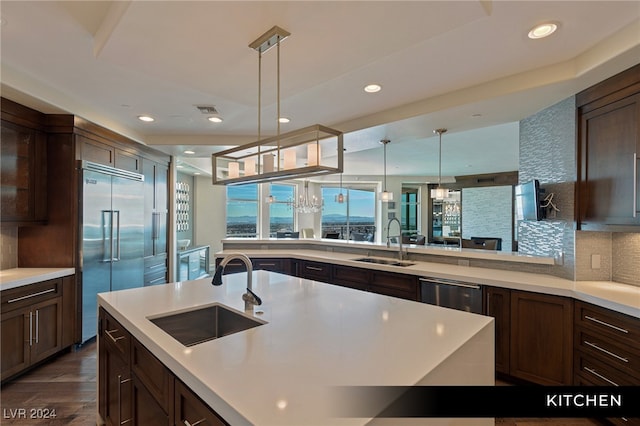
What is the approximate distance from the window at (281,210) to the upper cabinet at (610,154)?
290 inches

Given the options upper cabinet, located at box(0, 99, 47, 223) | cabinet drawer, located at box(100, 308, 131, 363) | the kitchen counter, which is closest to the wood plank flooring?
cabinet drawer, located at box(100, 308, 131, 363)

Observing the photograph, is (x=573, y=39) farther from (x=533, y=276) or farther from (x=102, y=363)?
(x=102, y=363)

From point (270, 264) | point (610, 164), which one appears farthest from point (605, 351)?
point (270, 264)

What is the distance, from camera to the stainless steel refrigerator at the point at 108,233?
3441 mm

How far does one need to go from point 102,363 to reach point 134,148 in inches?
131

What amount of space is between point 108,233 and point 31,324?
1185 mm

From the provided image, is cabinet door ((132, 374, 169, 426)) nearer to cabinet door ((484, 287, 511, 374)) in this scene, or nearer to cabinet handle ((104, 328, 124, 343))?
cabinet handle ((104, 328, 124, 343))

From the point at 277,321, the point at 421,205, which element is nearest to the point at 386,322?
the point at 277,321

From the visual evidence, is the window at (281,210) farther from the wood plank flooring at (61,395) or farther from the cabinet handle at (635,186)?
the cabinet handle at (635,186)

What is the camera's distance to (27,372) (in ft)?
9.49

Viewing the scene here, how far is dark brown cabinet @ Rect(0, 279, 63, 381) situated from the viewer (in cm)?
265

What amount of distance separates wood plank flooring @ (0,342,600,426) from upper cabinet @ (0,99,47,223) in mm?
1464

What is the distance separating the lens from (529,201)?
9.92 feet

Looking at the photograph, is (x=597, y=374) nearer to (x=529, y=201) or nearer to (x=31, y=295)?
(x=529, y=201)
